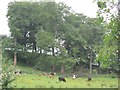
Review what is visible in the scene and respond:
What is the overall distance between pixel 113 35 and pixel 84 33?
36758 millimetres

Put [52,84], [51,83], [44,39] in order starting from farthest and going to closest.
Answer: [44,39] → [51,83] → [52,84]

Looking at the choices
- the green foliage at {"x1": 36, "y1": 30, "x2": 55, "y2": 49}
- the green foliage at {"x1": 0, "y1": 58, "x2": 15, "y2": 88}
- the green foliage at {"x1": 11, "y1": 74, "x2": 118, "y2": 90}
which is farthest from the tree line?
the green foliage at {"x1": 0, "y1": 58, "x2": 15, "y2": 88}

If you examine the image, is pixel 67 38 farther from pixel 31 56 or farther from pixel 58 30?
pixel 31 56

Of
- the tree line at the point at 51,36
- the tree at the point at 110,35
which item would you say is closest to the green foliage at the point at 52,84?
the tree at the point at 110,35

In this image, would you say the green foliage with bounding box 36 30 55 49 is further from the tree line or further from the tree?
the tree

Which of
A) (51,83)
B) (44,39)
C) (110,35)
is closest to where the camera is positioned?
(110,35)

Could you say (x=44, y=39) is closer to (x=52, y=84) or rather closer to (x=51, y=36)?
(x=51, y=36)

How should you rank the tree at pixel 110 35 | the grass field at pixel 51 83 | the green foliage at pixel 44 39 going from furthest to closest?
the green foliage at pixel 44 39, the grass field at pixel 51 83, the tree at pixel 110 35

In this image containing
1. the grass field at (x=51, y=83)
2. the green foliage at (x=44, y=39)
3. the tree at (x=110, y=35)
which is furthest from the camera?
the green foliage at (x=44, y=39)

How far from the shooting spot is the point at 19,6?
156 ft

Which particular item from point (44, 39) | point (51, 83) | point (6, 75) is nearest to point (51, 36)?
point (44, 39)

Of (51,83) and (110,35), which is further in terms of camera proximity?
(51,83)

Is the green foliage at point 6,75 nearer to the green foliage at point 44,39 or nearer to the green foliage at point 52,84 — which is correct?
the green foliage at point 52,84

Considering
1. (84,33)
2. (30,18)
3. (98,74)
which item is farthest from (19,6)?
(98,74)
